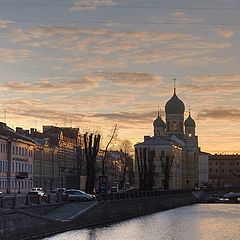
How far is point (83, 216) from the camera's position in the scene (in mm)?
61406

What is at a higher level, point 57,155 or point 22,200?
point 57,155

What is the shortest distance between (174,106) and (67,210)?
136669mm

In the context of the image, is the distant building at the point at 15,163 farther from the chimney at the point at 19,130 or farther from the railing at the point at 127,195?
the railing at the point at 127,195

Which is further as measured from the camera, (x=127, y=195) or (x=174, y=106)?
(x=174, y=106)

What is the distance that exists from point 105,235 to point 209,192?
112m

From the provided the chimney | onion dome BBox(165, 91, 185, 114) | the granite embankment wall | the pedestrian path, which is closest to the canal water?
the granite embankment wall

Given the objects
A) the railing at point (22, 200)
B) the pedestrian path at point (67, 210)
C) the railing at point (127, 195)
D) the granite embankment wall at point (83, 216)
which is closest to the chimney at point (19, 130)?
the railing at point (127, 195)

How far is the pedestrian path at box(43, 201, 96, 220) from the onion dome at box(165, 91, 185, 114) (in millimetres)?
130549

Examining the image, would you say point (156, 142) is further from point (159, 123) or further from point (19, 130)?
point (19, 130)

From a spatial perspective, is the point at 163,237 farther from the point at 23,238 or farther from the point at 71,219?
the point at 23,238

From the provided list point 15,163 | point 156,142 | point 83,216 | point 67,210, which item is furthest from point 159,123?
point 67,210

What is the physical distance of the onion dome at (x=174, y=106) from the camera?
640ft

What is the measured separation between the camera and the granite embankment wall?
151 ft

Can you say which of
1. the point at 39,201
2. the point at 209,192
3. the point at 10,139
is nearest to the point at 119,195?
the point at 39,201
